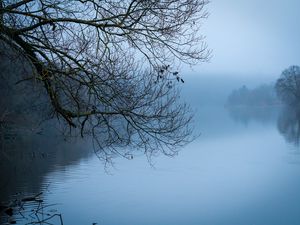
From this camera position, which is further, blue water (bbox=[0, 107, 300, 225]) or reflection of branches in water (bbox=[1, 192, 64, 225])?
blue water (bbox=[0, 107, 300, 225])

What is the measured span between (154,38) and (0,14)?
7.49 feet

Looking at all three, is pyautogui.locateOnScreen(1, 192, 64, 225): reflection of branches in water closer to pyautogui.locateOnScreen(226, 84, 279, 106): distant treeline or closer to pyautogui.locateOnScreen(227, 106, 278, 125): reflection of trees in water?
pyautogui.locateOnScreen(227, 106, 278, 125): reflection of trees in water

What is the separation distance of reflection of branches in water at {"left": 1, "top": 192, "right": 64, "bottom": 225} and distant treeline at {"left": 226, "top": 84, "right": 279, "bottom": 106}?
361 feet

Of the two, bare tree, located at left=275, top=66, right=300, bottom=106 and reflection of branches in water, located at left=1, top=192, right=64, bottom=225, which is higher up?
bare tree, located at left=275, top=66, right=300, bottom=106

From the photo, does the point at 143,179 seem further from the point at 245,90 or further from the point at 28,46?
the point at 245,90

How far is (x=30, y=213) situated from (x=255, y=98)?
113996 mm

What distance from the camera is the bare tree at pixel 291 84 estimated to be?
219 feet

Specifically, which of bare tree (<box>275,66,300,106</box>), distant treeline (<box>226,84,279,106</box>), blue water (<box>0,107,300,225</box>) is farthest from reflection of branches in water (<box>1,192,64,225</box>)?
distant treeline (<box>226,84,279,106</box>)

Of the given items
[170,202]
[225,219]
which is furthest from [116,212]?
[225,219]

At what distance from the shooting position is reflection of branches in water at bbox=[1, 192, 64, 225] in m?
11.2

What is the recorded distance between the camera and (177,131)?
25.3 ft

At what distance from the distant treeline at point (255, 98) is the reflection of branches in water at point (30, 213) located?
110 m

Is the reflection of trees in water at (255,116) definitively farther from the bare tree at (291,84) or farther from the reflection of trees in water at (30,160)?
the reflection of trees in water at (30,160)

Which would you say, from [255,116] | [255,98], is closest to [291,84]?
[255,116]
